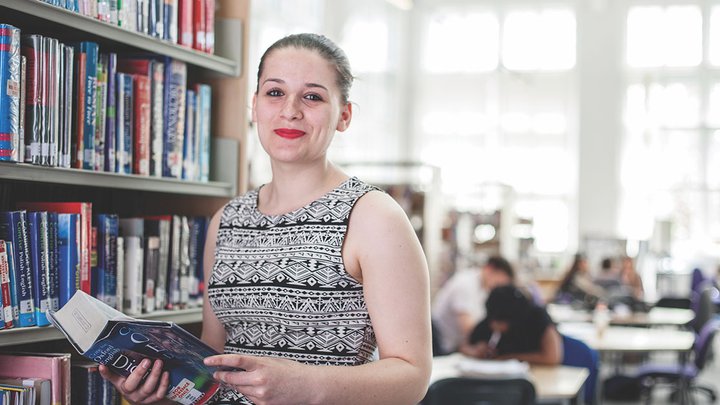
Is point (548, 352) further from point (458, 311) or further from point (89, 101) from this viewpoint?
point (89, 101)

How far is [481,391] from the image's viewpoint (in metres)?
3.95

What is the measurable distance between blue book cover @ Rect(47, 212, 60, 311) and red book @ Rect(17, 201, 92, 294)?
0.17 ft

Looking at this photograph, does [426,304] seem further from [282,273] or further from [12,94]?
[12,94]

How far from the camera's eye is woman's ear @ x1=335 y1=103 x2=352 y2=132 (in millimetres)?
2104

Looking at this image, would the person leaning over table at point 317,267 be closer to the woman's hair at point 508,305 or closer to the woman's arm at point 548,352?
the woman's arm at point 548,352

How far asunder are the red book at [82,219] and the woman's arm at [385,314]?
753 millimetres

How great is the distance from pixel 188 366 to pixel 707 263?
14.8 meters

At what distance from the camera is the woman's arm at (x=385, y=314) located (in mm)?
1789

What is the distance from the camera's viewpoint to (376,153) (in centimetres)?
1498

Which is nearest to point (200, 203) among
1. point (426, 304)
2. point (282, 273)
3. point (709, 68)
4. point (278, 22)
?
point (282, 273)

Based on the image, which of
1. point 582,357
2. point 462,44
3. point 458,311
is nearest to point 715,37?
point 462,44

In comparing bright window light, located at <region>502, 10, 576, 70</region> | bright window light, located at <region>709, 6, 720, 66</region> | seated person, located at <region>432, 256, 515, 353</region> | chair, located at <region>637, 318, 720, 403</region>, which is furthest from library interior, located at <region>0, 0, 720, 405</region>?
bright window light, located at <region>709, 6, 720, 66</region>

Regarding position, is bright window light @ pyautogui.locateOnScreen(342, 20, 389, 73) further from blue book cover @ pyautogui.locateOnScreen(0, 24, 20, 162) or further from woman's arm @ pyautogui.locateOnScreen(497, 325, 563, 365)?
blue book cover @ pyautogui.locateOnScreen(0, 24, 20, 162)

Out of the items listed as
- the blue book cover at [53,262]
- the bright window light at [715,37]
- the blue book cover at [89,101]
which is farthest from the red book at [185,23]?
the bright window light at [715,37]
